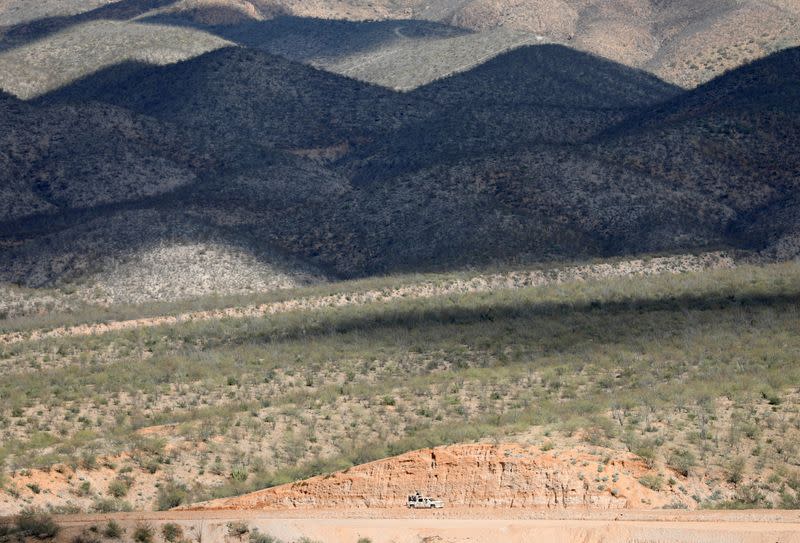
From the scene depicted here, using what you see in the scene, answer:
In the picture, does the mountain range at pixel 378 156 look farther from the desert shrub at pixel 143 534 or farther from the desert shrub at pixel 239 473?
the desert shrub at pixel 143 534

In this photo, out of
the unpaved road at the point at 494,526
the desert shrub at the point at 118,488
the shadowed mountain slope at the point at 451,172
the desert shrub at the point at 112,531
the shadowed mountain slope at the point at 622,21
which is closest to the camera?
the unpaved road at the point at 494,526

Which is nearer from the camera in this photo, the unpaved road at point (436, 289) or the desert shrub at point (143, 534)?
the desert shrub at point (143, 534)

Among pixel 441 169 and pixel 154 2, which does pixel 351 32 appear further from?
pixel 441 169

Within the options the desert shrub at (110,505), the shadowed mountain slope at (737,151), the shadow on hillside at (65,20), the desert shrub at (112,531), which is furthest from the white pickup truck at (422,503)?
the shadow on hillside at (65,20)

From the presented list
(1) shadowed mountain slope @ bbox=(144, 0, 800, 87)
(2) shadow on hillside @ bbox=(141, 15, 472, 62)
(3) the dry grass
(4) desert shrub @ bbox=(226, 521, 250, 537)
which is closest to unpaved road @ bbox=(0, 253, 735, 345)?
(3) the dry grass

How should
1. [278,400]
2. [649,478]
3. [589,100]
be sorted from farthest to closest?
[589,100] → [278,400] → [649,478]

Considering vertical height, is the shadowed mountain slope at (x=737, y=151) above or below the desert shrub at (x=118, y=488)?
above

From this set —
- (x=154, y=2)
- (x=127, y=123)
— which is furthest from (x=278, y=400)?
(x=154, y=2)

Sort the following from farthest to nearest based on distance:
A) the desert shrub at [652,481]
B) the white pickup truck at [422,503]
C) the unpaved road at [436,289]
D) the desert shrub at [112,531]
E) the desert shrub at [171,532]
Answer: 1. the unpaved road at [436,289]
2. the desert shrub at [652,481]
3. the white pickup truck at [422,503]
4. the desert shrub at [171,532]
5. the desert shrub at [112,531]
